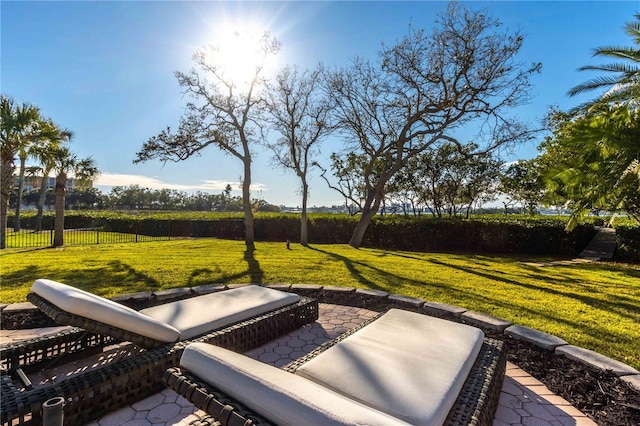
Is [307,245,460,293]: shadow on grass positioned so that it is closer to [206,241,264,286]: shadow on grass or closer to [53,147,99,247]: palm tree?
[206,241,264,286]: shadow on grass

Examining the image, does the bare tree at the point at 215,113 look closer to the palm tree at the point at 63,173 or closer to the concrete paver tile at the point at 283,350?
the palm tree at the point at 63,173

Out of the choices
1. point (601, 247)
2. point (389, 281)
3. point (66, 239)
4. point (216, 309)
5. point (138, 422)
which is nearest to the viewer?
point (138, 422)

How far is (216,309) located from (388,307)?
2409 millimetres

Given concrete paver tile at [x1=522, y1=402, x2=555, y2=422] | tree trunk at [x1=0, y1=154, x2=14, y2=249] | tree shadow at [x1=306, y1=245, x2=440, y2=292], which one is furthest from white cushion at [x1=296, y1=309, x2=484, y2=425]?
tree trunk at [x1=0, y1=154, x2=14, y2=249]

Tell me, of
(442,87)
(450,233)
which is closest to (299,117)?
(442,87)

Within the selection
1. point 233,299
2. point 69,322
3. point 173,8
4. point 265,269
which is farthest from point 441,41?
point 69,322

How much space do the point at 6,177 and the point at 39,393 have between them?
1323cm

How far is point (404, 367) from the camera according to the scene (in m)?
1.89

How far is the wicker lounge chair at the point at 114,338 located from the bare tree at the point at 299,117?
34.9ft

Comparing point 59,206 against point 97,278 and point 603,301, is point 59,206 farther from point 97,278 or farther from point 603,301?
point 603,301

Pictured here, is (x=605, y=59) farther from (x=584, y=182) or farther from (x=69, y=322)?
(x=69, y=322)

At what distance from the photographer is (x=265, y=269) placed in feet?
22.8

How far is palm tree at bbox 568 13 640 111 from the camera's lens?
24.8 feet

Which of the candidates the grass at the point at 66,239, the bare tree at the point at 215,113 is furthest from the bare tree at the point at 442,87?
the grass at the point at 66,239
